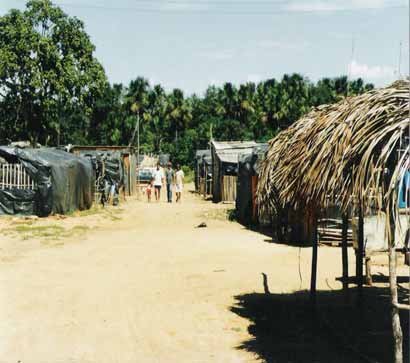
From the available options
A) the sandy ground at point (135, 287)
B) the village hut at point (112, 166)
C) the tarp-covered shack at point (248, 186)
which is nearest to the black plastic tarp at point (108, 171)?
the village hut at point (112, 166)

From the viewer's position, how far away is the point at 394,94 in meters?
5.97

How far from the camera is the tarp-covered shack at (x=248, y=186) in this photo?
1956 centimetres

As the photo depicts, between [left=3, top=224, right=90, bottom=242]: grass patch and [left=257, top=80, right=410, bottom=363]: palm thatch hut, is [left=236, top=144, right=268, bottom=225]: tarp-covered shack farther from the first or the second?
[left=257, top=80, right=410, bottom=363]: palm thatch hut

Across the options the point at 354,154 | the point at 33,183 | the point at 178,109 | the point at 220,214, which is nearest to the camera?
the point at 354,154

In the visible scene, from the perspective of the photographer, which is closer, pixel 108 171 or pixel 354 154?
pixel 354 154

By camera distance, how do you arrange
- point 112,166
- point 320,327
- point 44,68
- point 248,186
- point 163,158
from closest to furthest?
point 320,327 → point 248,186 → point 112,166 → point 44,68 → point 163,158

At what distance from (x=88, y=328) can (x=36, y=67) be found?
32947 mm

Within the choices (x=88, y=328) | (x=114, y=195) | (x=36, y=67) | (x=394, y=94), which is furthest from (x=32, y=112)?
(x=394, y=94)

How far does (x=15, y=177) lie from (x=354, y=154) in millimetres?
17385

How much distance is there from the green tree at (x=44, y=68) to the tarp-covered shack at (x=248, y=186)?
20657 millimetres

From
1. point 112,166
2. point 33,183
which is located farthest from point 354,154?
point 112,166

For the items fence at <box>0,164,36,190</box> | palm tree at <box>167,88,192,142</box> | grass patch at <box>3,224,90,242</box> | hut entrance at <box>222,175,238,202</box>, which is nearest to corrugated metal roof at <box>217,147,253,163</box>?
hut entrance at <box>222,175,238,202</box>

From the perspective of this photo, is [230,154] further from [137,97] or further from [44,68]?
[137,97]

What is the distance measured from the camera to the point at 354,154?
5.73 meters
